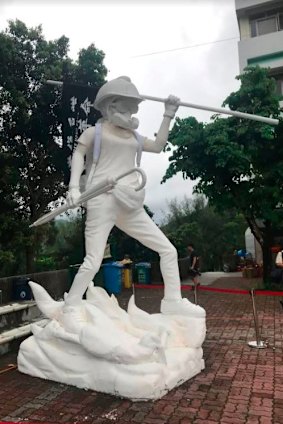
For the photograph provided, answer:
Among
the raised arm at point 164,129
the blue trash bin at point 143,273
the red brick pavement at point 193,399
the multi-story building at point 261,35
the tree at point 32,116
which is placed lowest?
the red brick pavement at point 193,399

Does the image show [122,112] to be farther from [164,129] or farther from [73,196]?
[73,196]

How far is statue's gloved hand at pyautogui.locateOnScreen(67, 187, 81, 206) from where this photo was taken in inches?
159

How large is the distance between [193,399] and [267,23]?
18.4m

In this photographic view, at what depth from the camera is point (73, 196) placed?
4.08m

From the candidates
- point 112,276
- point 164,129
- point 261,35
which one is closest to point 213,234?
point 261,35

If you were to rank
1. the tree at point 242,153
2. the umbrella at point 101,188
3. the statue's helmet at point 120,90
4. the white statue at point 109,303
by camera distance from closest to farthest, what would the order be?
the white statue at point 109,303, the umbrella at point 101,188, the statue's helmet at point 120,90, the tree at point 242,153

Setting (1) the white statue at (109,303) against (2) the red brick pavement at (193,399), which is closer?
(2) the red brick pavement at (193,399)

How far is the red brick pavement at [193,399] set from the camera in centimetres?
302

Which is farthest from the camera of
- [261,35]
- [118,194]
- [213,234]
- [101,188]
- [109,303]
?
[213,234]

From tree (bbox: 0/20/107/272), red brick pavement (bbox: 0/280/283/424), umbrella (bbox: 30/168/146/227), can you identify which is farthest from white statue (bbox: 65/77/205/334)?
tree (bbox: 0/20/107/272)

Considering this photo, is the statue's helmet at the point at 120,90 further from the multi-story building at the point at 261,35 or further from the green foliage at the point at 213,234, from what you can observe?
the green foliage at the point at 213,234

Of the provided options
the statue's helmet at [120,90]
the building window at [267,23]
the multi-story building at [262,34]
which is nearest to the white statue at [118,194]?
the statue's helmet at [120,90]

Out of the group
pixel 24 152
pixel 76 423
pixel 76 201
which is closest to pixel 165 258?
pixel 76 201

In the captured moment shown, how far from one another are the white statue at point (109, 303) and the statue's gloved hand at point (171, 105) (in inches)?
0.4
